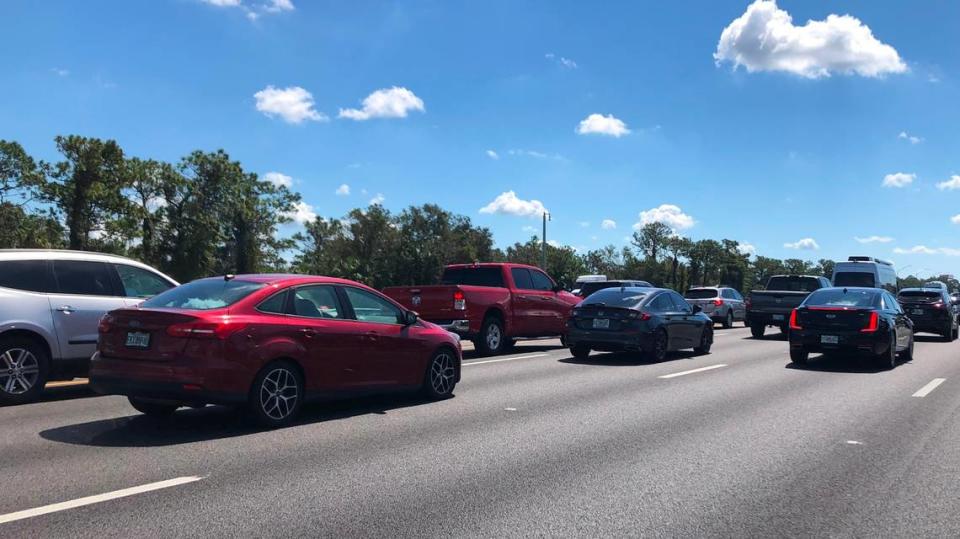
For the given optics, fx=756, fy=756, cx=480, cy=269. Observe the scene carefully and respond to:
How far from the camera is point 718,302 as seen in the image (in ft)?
97.6

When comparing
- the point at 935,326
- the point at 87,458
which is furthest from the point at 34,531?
the point at 935,326

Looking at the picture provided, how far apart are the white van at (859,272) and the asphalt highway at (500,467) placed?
20530 millimetres

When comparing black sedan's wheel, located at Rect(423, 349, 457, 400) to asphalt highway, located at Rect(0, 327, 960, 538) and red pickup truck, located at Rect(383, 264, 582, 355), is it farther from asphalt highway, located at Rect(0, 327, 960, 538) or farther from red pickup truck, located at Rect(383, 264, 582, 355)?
red pickup truck, located at Rect(383, 264, 582, 355)

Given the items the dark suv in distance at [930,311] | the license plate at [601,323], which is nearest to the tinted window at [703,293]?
the dark suv in distance at [930,311]

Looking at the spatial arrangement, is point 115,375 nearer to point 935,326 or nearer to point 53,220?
point 935,326

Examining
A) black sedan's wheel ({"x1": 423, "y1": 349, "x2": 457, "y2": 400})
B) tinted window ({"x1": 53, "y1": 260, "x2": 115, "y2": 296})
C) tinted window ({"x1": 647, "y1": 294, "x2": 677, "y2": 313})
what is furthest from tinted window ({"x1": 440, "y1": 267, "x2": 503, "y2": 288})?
tinted window ({"x1": 53, "y1": 260, "x2": 115, "y2": 296})

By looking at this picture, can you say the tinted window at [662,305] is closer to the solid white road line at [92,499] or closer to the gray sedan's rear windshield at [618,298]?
the gray sedan's rear windshield at [618,298]

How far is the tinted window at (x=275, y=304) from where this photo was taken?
752cm

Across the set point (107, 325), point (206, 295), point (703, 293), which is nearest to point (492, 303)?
point (206, 295)

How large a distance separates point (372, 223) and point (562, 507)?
89.3 m

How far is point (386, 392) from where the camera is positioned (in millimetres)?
8836

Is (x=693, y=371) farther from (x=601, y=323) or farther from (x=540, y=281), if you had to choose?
(x=540, y=281)

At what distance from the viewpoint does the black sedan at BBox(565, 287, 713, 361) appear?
47.5 ft

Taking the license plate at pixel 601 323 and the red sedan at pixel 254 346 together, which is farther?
the license plate at pixel 601 323
